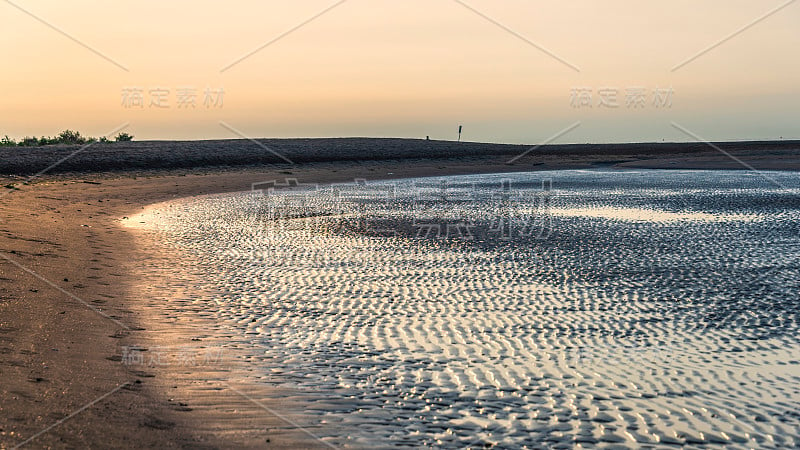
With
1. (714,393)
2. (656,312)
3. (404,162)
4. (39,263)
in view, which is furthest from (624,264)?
(404,162)

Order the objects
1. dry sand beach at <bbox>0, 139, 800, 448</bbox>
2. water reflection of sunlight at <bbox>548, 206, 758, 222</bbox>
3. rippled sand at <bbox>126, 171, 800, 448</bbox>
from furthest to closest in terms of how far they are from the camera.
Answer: water reflection of sunlight at <bbox>548, 206, 758, 222</bbox> < rippled sand at <bbox>126, 171, 800, 448</bbox> < dry sand beach at <bbox>0, 139, 800, 448</bbox>

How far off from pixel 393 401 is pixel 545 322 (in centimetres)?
385

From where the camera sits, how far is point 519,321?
11344mm

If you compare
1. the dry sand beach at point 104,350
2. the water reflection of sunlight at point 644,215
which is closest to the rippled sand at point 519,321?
the water reflection of sunlight at point 644,215

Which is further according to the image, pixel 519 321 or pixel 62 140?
pixel 62 140

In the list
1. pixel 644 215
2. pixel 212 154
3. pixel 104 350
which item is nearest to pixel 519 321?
pixel 104 350

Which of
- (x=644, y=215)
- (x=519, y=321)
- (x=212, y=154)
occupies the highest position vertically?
(x=212, y=154)

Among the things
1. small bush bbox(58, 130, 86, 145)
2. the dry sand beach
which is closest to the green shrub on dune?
small bush bbox(58, 130, 86, 145)

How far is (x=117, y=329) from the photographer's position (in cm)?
1045

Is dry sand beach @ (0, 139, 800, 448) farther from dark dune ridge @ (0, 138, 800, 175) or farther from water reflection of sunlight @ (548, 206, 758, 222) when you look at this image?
dark dune ridge @ (0, 138, 800, 175)

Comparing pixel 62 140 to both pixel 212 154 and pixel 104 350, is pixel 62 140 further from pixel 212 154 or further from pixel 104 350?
pixel 104 350

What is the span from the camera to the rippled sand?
7551 mm

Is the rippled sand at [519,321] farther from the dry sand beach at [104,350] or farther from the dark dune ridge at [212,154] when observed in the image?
the dark dune ridge at [212,154]

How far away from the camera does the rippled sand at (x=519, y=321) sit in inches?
297
